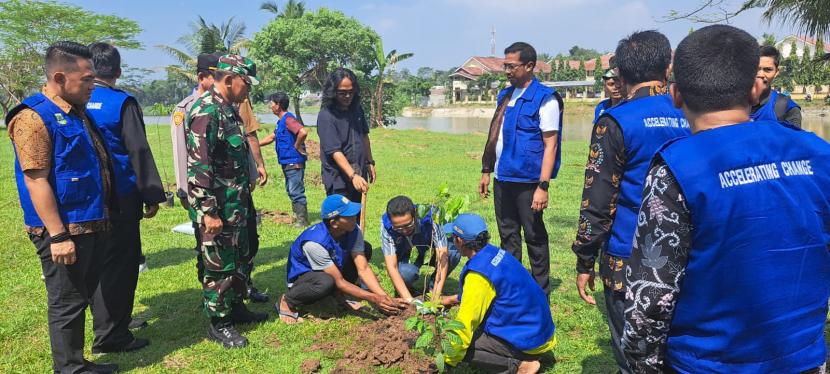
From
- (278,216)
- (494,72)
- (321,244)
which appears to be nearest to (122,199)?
(321,244)

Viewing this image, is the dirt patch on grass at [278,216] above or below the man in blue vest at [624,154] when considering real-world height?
below

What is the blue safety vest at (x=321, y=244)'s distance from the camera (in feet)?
14.4

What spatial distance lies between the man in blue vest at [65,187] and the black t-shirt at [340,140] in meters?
2.19

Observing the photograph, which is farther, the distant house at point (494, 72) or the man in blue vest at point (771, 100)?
the distant house at point (494, 72)

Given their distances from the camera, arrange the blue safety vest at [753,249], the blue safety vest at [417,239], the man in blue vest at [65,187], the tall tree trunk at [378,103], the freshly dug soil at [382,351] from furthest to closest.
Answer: the tall tree trunk at [378,103]
the blue safety vest at [417,239]
the freshly dug soil at [382,351]
the man in blue vest at [65,187]
the blue safety vest at [753,249]

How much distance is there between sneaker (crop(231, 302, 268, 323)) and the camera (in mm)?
4359

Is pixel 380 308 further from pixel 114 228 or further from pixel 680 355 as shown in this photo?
pixel 680 355

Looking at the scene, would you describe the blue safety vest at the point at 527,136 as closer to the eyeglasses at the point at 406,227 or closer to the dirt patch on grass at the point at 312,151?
the eyeglasses at the point at 406,227

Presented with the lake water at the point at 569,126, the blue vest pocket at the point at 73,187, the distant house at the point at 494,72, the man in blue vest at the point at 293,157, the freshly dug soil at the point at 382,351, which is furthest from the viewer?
the distant house at the point at 494,72

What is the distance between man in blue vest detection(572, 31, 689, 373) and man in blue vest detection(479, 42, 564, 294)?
1593 mm

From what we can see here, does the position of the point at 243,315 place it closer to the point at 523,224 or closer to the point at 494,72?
the point at 523,224

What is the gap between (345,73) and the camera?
509cm

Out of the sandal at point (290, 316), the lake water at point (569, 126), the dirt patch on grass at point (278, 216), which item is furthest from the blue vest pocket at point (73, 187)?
the lake water at point (569, 126)

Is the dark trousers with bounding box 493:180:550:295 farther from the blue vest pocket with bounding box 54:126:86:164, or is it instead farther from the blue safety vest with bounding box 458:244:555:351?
the blue vest pocket with bounding box 54:126:86:164
